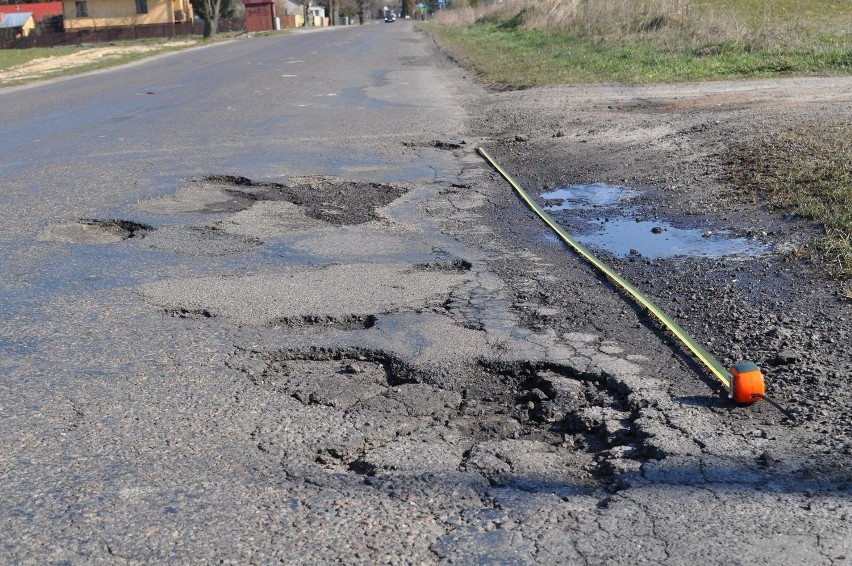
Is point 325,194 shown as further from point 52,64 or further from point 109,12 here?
point 109,12

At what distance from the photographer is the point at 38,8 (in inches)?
3497

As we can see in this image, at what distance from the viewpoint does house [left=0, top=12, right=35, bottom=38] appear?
6838 centimetres

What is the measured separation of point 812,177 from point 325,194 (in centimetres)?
459

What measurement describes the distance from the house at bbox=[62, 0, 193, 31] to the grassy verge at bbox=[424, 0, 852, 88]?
137ft

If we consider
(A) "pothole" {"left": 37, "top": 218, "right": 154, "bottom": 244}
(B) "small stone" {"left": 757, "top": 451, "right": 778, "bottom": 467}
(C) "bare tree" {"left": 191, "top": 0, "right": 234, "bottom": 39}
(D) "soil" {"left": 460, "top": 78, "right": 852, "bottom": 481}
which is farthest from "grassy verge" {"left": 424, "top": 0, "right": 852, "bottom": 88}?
(C) "bare tree" {"left": 191, "top": 0, "right": 234, "bottom": 39}

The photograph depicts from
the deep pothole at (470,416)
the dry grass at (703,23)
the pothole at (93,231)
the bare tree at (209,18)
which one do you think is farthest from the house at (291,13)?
the deep pothole at (470,416)

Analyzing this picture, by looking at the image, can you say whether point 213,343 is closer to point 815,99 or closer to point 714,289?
point 714,289

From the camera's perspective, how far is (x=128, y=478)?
3434mm

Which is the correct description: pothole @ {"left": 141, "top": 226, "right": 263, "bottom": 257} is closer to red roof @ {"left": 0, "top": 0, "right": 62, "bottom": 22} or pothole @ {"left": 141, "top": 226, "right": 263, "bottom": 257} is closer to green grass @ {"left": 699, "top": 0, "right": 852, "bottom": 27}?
green grass @ {"left": 699, "top": 0, "right": 852, "bottom": 27}

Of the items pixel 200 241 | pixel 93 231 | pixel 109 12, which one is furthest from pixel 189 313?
pixel 109 12

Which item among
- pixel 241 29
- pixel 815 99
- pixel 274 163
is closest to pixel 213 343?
pixel 274 163

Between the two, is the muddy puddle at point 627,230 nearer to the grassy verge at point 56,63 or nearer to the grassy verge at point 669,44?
the grassy verge at point 669,44

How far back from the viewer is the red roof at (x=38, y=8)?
86506 millimetres

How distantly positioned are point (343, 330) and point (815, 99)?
1110 centimetres
